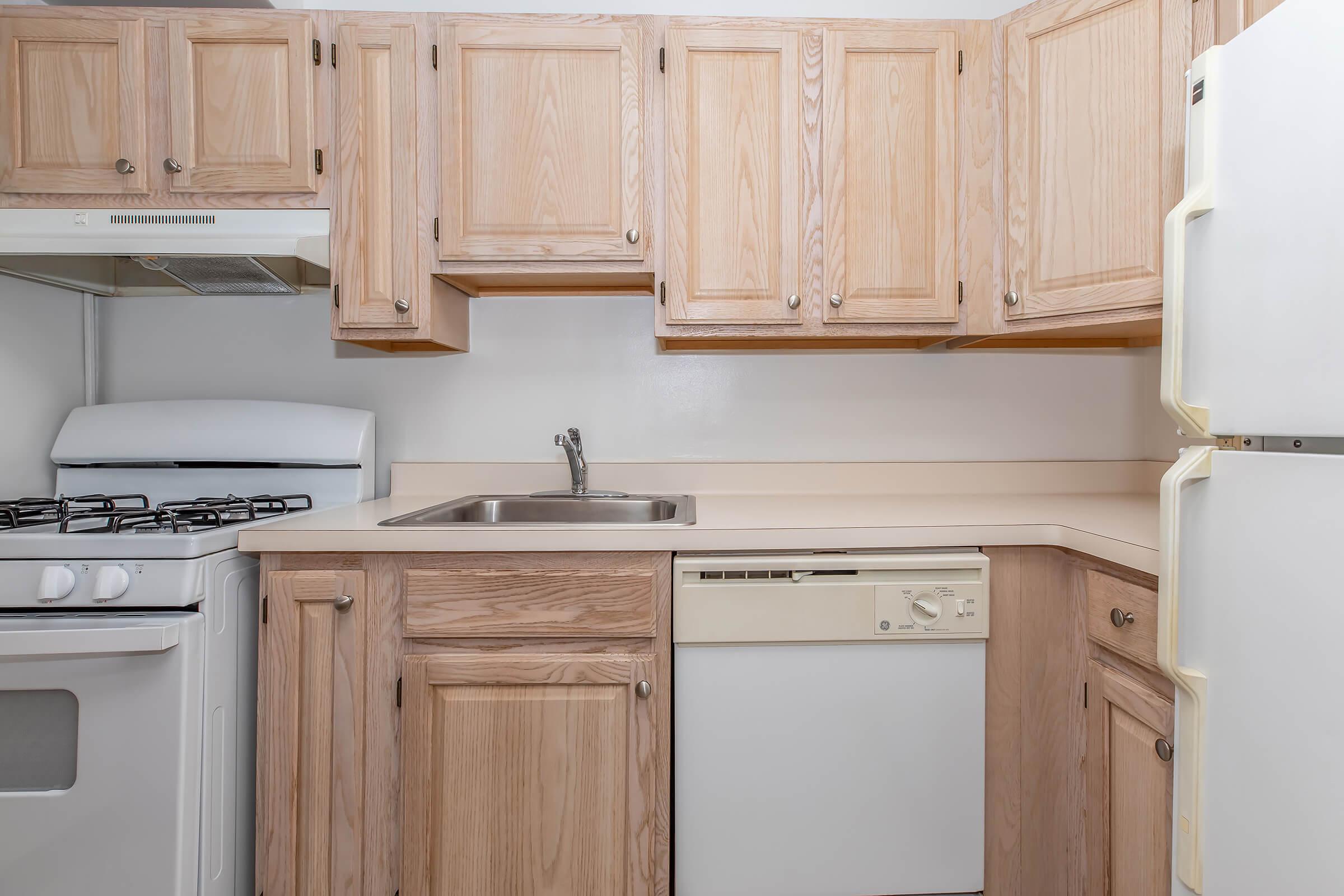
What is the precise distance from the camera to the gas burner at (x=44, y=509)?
1.29 meters

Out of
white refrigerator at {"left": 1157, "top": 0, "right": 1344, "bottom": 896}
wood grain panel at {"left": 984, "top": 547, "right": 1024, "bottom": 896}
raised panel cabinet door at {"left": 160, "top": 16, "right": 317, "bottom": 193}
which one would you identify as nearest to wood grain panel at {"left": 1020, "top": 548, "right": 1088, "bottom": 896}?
wood grain panel at {"left": 984, "top": 547, "right": 1024, "bottom": 896}

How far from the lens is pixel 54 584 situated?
1.13m

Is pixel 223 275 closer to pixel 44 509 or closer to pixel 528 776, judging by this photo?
Answer: pixel 44 509

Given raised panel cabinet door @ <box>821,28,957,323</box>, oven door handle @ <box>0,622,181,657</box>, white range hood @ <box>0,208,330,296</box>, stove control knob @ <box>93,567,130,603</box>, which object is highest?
raised panel cabinet door @ <box>821,28,957,323</box>

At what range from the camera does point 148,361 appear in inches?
74.7

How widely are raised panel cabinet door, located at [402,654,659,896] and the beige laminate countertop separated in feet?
0.80

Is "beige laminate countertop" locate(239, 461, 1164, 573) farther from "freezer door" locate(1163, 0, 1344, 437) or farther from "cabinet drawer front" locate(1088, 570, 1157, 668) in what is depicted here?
"freezer door" locate(1163, 0, 1344, 437)

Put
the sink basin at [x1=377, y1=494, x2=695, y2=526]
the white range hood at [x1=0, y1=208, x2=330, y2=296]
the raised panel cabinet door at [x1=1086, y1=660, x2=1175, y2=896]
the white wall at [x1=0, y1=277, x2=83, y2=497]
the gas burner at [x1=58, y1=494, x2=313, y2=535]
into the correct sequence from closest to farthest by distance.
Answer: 1. the raised panel cabinet door at [x1=1086, y1=660, x2=1175, y2=896]
2. the gas burner at [x1=58, y1=494, x2=313, y2=535]
3. the white range hood at [x1=0, y1=208, x2=330, y2=296]
4. the white wall at [x1=0, y1=277, x2=83, y2=497]
5. the sink basin at [x1=377, y1=494, x2=695, y2=526]

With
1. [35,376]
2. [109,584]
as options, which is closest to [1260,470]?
[109,584]

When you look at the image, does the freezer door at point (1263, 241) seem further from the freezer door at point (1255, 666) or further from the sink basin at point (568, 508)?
the sink basin at point (568, 508)

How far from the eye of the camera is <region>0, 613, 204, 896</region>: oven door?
115 cm

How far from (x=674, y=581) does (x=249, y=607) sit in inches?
34.1

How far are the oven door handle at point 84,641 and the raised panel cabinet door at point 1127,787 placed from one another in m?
1.63

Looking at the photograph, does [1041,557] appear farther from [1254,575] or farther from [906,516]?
[1254,575]
